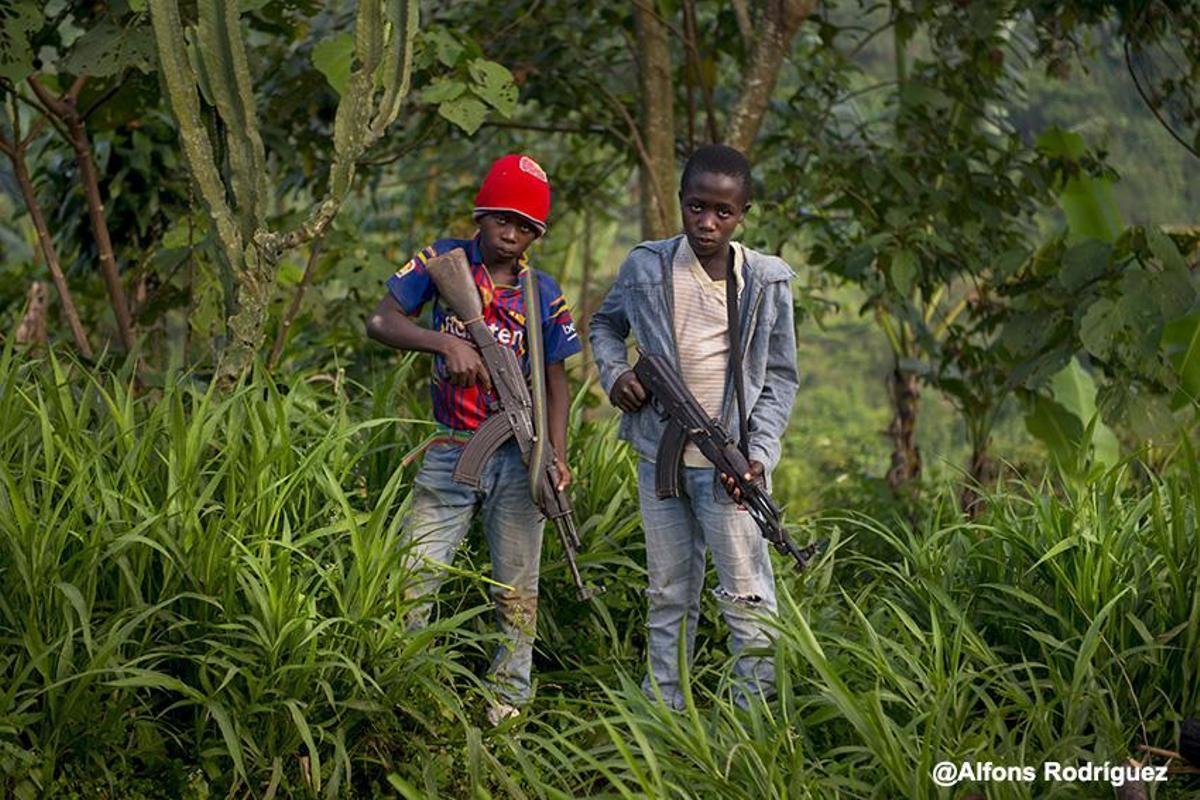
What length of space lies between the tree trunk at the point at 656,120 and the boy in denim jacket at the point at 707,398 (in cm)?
235

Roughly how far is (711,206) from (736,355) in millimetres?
362

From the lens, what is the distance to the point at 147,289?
6625 millimetres

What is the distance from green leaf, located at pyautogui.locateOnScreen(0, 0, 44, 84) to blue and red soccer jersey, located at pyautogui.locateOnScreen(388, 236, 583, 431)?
5.31 feet

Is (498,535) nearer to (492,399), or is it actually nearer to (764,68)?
(492,399)

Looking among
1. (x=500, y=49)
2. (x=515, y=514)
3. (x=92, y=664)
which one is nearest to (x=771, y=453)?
(x=515, y=514)

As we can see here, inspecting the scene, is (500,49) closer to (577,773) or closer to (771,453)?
(771,453)

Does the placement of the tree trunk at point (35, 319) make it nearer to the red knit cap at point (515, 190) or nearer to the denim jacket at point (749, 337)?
the red knit cap at point (515, 190)

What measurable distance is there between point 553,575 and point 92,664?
4.67 ft

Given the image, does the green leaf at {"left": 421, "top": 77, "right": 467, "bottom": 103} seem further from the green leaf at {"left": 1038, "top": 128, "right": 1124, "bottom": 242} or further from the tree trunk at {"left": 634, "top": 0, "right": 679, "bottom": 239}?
the green leaf at {"left": 1038, "top": 128, "right": 1124, "bottom": 242}

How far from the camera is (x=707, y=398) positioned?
376cm

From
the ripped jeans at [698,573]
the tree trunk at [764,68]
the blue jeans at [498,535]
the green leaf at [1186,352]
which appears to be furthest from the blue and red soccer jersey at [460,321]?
the green leaf at [1186,352]

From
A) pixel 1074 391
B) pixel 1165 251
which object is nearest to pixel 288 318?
pixel 1165 251

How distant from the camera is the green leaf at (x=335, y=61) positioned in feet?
15.3

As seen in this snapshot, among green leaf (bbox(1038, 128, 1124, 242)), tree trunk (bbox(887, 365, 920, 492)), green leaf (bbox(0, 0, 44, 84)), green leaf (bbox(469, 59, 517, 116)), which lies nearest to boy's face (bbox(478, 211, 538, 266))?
green leaf (bbox(469, 59, 517, 116))
